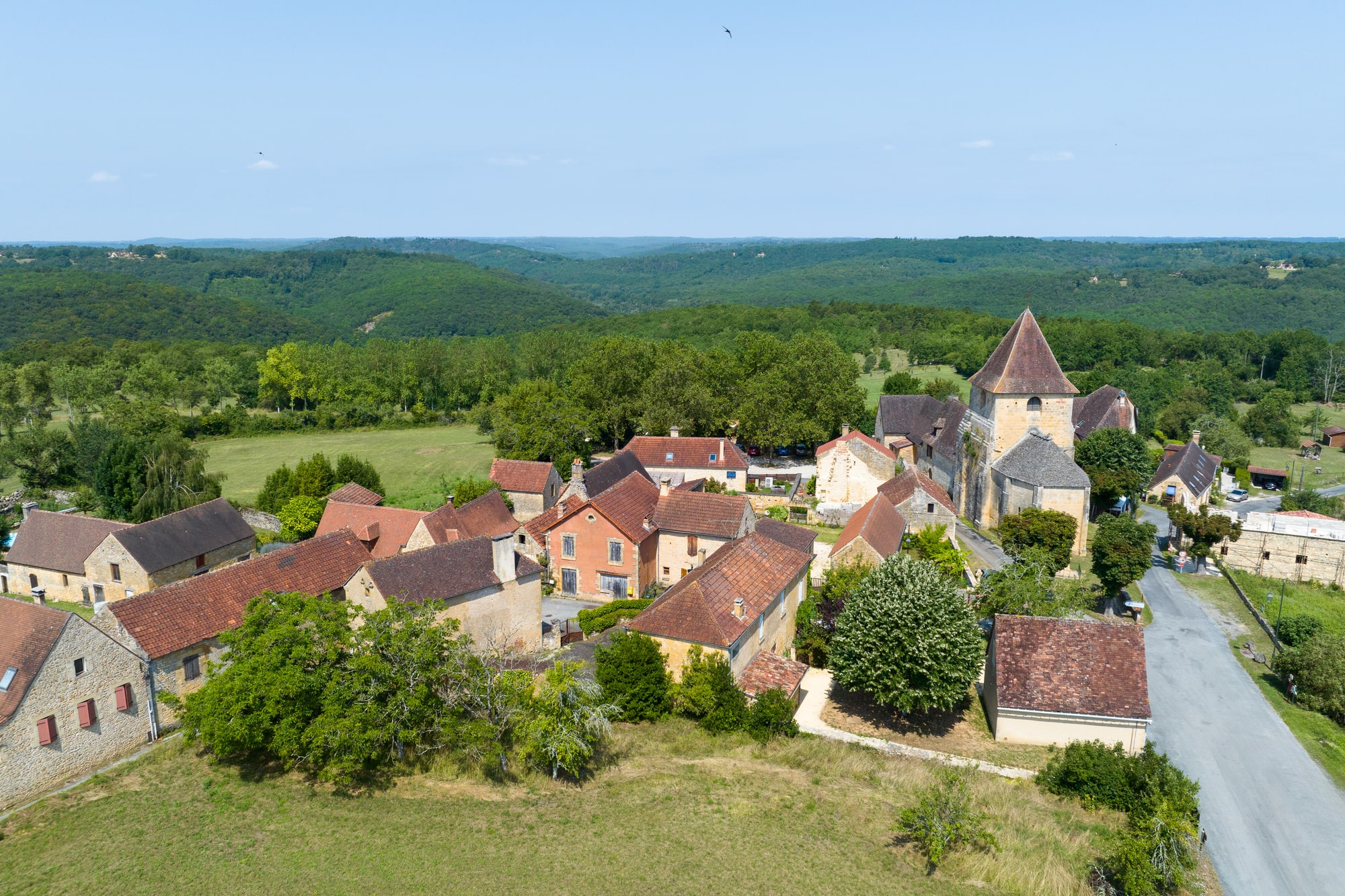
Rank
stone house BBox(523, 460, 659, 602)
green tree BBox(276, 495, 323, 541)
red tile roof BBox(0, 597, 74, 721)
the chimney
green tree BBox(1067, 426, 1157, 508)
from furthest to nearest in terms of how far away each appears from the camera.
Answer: green tree BBox(1067, 426, 1157, 508), green tree BBox(276, 495, 323, 541), stone house BBox(523, 460, 659, 602), the chimney, red tile roof BBox(0, 597, 74, 721)

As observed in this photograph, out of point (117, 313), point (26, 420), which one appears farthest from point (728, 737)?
point (117, 313)

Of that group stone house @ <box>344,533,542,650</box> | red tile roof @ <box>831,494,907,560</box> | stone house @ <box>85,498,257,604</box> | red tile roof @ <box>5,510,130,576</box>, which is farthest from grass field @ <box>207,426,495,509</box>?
red tile roof @ <box>831,494,907,560</box>

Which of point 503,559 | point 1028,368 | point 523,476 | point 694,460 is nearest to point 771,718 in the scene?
point 503,559

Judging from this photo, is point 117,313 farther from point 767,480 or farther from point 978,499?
point 978,499

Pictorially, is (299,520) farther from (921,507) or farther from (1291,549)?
(1291,549)

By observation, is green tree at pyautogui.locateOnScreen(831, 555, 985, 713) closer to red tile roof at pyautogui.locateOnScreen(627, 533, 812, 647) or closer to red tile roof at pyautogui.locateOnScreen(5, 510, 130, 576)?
red tile roof at pyautogui.locateOnScreen(627, 533, 812, 647)

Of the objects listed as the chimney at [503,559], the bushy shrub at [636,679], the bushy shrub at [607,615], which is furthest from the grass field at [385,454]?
the bushy shrub at [636,679]

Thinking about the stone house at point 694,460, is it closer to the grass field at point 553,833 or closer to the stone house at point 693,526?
the stone house at point 693,526
